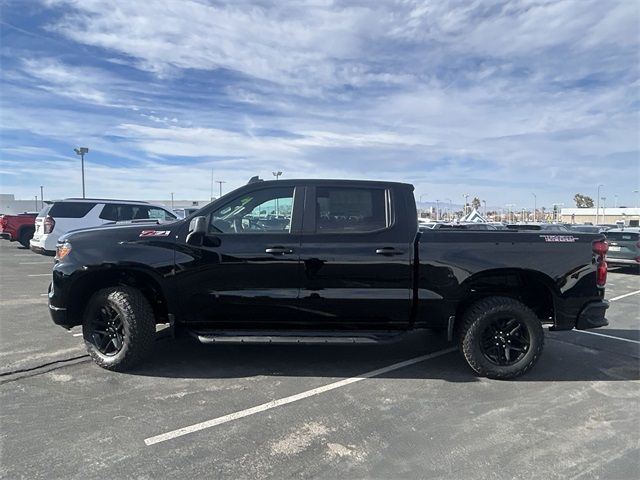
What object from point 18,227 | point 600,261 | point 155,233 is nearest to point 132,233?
point 155,233

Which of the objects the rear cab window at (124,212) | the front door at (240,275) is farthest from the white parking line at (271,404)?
the rear cab window at (124,212)

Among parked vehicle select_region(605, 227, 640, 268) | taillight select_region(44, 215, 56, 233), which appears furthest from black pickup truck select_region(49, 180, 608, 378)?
parked vehicle select_region(605, 227, 640, 268)

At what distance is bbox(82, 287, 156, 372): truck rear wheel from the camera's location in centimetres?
447

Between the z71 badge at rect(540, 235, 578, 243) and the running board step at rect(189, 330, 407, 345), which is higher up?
the z71 badge at rect(540, 235, 578, 243)

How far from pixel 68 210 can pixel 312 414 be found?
11.6 metres

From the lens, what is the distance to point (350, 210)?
4.70 meters

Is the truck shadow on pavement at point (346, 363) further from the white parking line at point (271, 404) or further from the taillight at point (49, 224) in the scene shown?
the taillight at point (49, 224)

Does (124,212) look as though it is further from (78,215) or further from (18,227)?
(18,227)

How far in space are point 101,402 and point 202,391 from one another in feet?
2.74

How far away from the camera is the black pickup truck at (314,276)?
450 cm

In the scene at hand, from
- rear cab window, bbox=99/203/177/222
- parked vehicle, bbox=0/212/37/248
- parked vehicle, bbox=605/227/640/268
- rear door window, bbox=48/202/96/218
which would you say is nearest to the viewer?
rear door window, bbox=48/202/96/218

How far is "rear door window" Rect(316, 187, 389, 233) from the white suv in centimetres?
869

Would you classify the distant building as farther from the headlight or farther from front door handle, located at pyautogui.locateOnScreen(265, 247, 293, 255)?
the headlight

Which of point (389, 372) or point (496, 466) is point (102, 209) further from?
point (496, 466)
